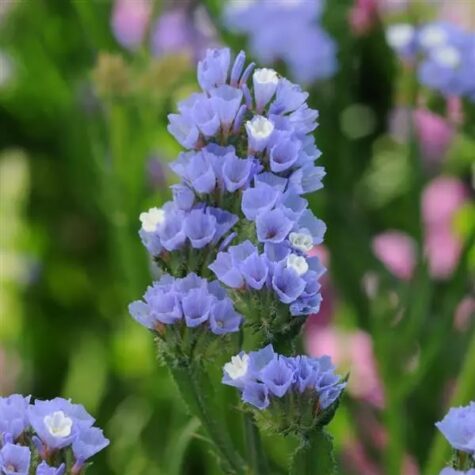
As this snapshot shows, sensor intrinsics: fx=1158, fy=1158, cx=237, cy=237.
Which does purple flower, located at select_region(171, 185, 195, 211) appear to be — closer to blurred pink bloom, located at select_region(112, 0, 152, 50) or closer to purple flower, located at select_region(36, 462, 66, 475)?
purple flower, located at select_region(36, 462, 66, 475)

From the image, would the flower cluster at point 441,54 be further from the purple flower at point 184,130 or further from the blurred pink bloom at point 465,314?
the purple flower at point 184,130

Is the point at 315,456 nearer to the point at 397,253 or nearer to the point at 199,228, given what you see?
the point at 199,228

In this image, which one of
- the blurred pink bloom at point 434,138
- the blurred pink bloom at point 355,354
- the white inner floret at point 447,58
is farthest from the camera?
the blurred pink bloom at point 434,138

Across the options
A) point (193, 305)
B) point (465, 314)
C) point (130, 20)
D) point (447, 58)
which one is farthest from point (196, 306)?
point (130, 20)

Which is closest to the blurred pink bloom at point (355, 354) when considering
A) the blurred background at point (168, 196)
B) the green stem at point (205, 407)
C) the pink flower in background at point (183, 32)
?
the blurred background at point (168, 196)

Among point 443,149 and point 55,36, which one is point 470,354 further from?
point 55,36

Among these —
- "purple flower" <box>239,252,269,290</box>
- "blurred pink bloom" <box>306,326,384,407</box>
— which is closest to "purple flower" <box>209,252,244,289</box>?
"purple flower" <box>239,252,269,290</box>

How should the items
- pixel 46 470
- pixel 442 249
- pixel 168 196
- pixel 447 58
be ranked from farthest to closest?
1. pixel 442 249
2. pixel 168 196
3. pixel 447 58
4. pixel 46 470
